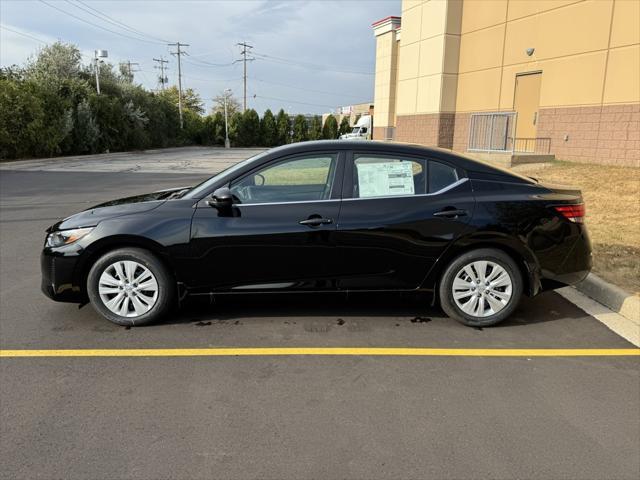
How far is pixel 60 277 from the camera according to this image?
448 cm

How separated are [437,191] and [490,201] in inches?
18.2

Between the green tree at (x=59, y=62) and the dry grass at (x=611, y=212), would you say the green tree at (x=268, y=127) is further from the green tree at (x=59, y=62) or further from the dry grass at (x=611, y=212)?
the dry grass at (x=611, y=212)

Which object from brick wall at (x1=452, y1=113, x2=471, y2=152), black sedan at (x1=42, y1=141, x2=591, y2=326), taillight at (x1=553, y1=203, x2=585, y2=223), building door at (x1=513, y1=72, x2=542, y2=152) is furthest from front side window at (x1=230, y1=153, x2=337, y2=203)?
brick wall at (x1=452, y1=113, x2=471, y2=152)

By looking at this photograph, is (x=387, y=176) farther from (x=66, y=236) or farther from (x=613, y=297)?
(x=66, y=236)

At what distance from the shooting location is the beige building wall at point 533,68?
15.1 metres

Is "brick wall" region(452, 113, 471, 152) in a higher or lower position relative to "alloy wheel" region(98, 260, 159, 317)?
higher

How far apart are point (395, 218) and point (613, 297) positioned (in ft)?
7.99

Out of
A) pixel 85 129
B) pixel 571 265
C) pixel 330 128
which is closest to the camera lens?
pixel 571 265

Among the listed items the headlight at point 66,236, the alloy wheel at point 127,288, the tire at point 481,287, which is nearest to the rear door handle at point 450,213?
the tire at point 481,287

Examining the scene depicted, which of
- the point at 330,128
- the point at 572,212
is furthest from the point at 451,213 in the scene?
the point at 330,128

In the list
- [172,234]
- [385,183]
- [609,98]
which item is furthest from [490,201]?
[609,98]

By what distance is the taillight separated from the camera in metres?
4.64

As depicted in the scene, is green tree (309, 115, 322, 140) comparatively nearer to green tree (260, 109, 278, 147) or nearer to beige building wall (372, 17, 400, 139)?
green tree (260, 109, 278, 147)

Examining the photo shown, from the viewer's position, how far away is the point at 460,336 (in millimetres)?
4457
